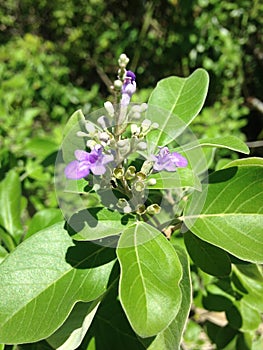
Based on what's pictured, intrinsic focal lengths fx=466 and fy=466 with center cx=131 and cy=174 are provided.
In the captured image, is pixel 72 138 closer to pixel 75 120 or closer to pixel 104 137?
pixel 75 120

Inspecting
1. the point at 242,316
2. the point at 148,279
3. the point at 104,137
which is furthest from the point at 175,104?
the point at 242,316

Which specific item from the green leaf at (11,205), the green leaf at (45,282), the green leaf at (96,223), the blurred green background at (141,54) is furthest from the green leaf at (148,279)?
the blurred green background at (141,54)

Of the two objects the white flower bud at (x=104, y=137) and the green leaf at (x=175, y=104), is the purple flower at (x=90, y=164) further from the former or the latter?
the green leaf at (x=175, y=104)

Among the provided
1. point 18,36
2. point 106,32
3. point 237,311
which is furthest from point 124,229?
point 18,36

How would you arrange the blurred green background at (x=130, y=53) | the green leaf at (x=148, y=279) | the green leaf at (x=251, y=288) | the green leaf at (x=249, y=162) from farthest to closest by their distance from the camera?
the blurred green background at (x=130, y=53) < the green leaf at (x=251, y=288) < the green leaf at (x=249, y=162) < the green leaf at (x=148, y=279)

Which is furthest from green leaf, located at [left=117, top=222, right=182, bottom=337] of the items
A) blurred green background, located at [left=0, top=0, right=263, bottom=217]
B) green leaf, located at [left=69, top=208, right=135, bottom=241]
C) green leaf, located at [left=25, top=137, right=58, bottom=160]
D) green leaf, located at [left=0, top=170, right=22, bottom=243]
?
blurred green background, located at [left=0, top=0, right=263, bottom=217]

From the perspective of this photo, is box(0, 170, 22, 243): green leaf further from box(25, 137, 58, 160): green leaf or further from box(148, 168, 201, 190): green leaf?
box(148, 168, 201, 190): green leaf
